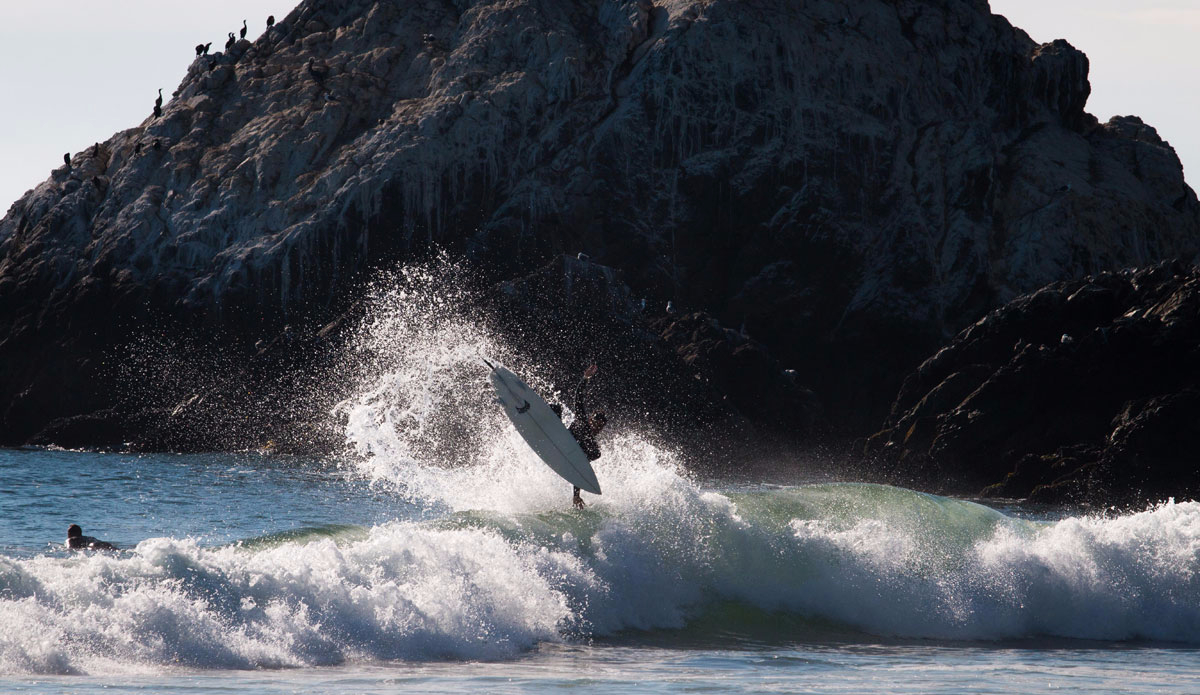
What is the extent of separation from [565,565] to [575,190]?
139 feet

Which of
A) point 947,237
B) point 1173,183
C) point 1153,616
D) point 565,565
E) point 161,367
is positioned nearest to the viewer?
point 565,565

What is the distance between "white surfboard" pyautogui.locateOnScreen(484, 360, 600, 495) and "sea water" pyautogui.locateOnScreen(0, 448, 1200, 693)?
494 mm

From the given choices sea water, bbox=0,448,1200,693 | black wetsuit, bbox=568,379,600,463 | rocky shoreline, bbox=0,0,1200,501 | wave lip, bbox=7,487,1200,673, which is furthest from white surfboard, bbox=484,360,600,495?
rocky shoreline, bbox=0,0,1200,501

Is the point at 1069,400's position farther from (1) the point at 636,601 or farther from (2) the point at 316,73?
(2) the point at 316,73

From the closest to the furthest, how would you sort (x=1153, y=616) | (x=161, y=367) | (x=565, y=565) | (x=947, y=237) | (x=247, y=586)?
Answer: (x=247, y=586), (x=565, y=565), (x=1153, y=616), (x=161, y=367), (x=947, y=237)

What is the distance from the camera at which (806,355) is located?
56.2 metres

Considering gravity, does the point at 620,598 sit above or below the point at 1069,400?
below

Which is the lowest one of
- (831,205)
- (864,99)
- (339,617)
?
(339,617)

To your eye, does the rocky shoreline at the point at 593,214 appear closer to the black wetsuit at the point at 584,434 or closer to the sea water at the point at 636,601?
the black wetsuit at the point at 584,434

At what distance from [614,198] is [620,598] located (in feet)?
139

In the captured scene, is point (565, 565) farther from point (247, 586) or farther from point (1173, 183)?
point (1173, 183)

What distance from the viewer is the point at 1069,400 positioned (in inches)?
1590

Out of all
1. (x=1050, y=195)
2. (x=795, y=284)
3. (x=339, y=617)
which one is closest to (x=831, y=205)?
(x=795, y=284)

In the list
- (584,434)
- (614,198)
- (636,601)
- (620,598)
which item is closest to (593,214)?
(614,198)
